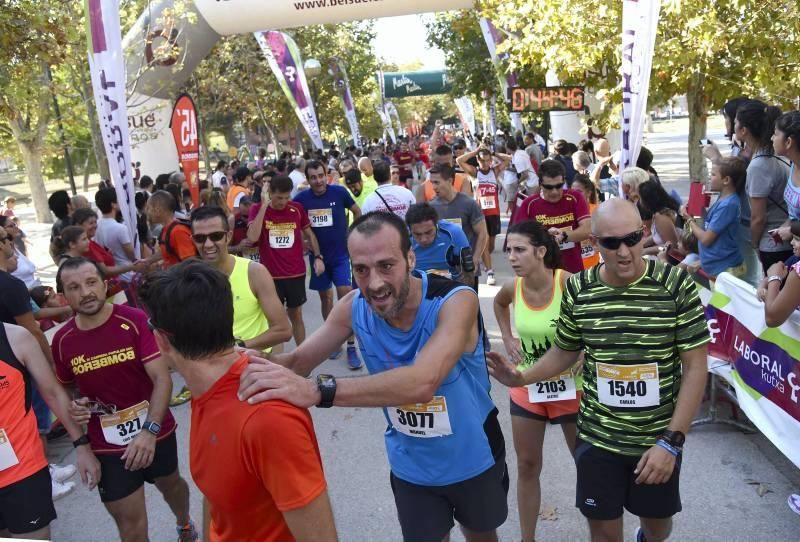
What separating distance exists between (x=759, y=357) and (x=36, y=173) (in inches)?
928

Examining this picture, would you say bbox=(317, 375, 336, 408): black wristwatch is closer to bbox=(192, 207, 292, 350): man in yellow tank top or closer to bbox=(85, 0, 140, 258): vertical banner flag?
bbox=(192, 207, 292, 350): man in yellow tank top

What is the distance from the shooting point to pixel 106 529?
4668mm

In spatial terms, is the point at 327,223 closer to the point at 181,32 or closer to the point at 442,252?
the point at 442,252

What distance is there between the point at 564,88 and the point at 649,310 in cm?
894

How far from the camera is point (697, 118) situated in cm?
1140

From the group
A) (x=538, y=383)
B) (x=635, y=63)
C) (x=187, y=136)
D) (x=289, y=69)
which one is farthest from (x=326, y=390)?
(x=289, y=69)

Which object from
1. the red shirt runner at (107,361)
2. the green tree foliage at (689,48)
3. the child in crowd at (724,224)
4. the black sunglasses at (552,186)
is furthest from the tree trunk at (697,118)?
the red shirt runner at (107,361)

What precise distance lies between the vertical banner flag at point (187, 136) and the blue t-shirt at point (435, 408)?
283 inches

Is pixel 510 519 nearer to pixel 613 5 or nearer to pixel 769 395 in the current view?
pixel 769 395

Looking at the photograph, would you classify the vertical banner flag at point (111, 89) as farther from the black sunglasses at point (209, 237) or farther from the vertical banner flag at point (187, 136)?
the black sunglasses at point (209, 237)

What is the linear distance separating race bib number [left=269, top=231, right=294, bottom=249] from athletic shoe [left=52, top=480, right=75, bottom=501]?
298 cm

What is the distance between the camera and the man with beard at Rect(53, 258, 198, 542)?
11.6 feet

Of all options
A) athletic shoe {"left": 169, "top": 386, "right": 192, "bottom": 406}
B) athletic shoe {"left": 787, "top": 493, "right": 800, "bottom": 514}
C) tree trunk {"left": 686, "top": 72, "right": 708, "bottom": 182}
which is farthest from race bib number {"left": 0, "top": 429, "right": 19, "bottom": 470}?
tree trunk {"left": 686, "top": 72, "right": 708, "bottom": 182}

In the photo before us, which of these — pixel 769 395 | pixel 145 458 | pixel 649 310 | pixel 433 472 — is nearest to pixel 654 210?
pixel 769 395
